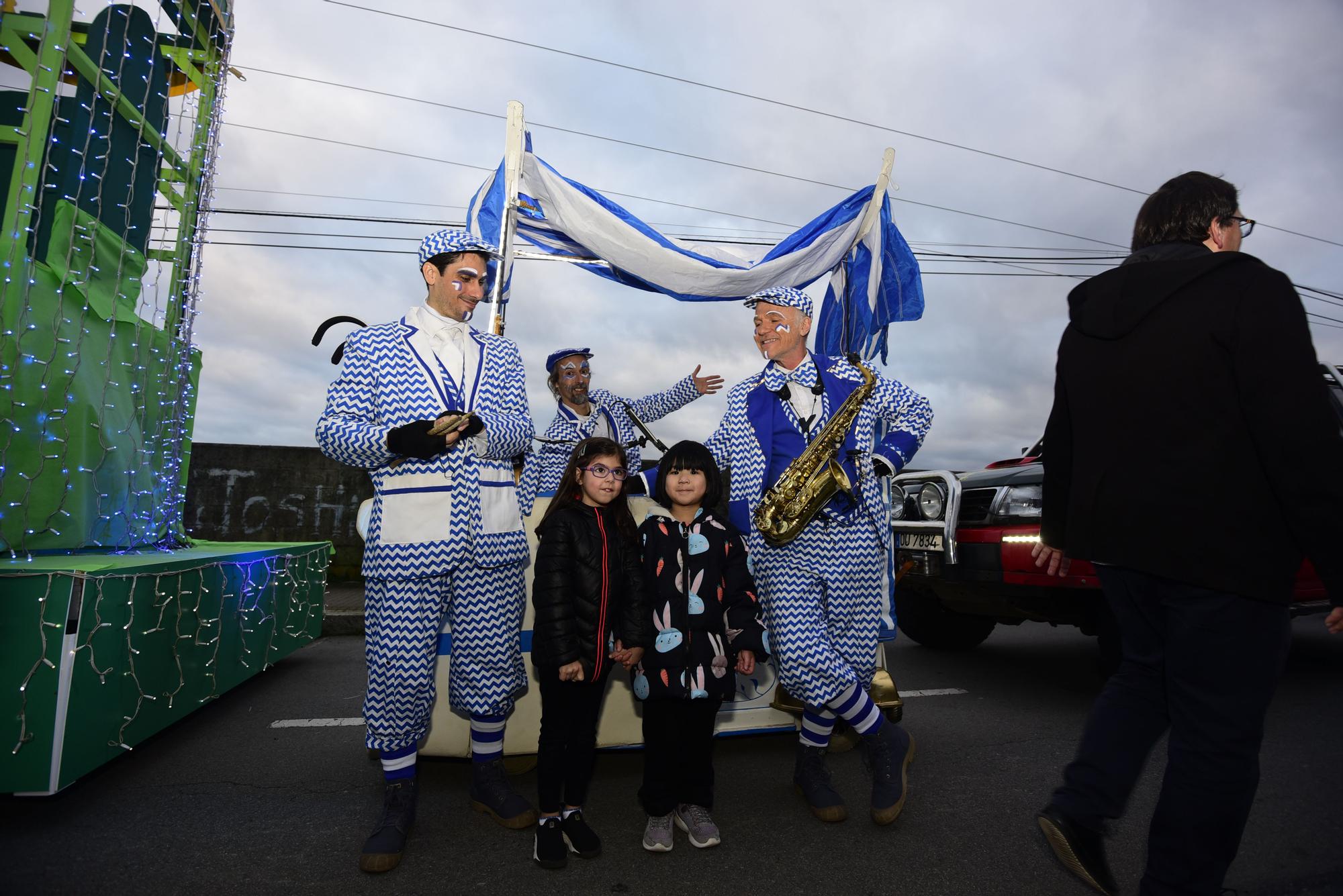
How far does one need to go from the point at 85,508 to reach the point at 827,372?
3.49 m

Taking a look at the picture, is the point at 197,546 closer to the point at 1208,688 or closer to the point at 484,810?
the point at 484,810

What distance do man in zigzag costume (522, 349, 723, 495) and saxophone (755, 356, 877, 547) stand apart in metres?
1.71

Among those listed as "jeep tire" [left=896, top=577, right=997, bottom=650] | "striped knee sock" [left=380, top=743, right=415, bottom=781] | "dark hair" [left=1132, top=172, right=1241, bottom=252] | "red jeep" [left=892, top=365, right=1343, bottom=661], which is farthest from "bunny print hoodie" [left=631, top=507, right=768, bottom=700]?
"jeep tire" [left=896, top=577, right=997, bottom=650]

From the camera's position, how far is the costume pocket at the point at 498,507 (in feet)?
8.27

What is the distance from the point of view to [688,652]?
97.3 inches

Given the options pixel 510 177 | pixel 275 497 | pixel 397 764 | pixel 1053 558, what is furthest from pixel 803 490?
pixel 275 497

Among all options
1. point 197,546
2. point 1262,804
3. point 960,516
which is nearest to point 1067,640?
point 960,516

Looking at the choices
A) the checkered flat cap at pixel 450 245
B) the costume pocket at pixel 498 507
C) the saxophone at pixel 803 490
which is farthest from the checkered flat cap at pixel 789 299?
the costume pocket at pixel 498 507

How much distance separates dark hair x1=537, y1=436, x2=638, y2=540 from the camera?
264 cm

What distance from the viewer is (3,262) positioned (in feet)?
9.46

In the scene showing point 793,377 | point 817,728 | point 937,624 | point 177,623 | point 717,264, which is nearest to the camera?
point 817,728

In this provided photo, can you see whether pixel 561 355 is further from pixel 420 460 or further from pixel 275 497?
pixel 275 497

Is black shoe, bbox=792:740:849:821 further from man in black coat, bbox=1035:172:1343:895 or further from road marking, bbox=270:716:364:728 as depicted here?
road marking, bbox=270:716:364:728

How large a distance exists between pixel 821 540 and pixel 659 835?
46.6 inches
